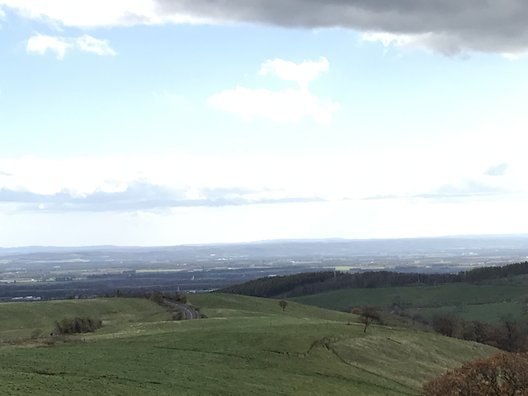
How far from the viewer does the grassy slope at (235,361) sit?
43.9m

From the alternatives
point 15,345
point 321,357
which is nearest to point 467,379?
point 321,357

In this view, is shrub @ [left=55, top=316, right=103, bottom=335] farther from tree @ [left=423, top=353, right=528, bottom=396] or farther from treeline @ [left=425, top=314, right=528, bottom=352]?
treeline @ [left=425, top=314, right=528, bottom=352]

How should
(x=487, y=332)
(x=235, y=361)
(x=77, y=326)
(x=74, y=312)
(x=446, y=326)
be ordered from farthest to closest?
1. (x=446, y=326)
2. (x=487, y=332)
3. (x=74, y=312)
4. (x=77, y=326)
5. (x=235, y=361)

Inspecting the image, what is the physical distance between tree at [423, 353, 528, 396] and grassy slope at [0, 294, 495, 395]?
12753 millimetres

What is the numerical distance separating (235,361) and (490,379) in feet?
84.1

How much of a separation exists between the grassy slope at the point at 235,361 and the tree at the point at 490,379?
Result: 41.8 feet

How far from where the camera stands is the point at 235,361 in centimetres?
5809

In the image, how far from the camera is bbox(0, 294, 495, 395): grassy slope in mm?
43906

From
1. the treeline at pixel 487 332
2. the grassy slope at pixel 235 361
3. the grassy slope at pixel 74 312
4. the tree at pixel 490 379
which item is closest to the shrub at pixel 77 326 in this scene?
the grassy slope at pixel 235 361

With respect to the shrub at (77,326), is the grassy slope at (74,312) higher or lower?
lower

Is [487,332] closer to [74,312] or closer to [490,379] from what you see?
[74,312]

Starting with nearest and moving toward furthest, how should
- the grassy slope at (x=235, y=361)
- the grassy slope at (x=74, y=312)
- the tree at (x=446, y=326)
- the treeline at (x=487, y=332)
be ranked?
the grassy slope at (x=235, y=361), the grassy slope at (x=74, y=312), the treeline at (x=487, y=332), the tree at (x=446, y=326)

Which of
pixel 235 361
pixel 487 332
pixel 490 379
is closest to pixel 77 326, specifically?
pixel 235 361

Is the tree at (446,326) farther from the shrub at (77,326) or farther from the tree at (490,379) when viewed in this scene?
the tree at (490,379)
